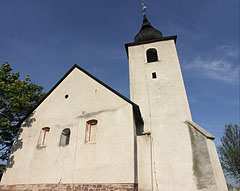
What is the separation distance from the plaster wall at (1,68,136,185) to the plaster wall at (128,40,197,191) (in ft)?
7.87

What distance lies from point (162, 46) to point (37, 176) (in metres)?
12.7

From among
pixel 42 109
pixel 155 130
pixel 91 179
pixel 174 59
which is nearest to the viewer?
pixel 91 179

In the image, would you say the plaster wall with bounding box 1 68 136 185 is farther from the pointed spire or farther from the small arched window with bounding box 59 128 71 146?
the pointed spire

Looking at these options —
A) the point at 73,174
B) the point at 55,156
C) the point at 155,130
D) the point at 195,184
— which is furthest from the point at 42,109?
the point at 195,184

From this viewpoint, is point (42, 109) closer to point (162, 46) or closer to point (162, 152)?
point (162, 152)

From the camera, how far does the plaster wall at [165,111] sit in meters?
9.02

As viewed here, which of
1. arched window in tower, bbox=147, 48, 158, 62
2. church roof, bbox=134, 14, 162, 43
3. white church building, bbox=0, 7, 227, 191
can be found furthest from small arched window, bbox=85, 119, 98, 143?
church roof, bbox=134, 14, 162, 43

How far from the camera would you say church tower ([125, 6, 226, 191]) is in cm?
883

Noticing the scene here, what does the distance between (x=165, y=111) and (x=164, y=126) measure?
1.04 m

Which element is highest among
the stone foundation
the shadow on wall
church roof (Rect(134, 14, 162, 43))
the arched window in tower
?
church roof (Rect(134, 14, 162, 43))

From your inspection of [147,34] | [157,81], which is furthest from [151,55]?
[157,81]

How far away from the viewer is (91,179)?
7.84 m

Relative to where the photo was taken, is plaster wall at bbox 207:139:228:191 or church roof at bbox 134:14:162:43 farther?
church roof at bbox 134:14:162:43

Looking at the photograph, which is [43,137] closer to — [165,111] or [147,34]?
[165,111]
